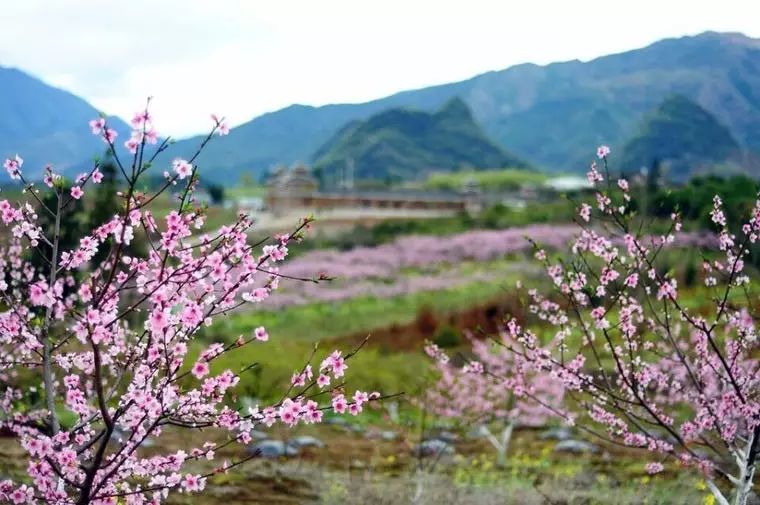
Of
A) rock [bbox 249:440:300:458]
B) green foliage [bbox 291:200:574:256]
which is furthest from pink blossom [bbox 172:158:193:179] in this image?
green foliage [bbox 291:200:574:256]

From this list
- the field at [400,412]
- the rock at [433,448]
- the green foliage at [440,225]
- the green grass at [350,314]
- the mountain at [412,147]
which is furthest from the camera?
the mountain at [412,147]

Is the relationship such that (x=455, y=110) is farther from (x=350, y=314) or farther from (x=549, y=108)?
(x=350, y=314)

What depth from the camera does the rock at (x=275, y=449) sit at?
1216 cm

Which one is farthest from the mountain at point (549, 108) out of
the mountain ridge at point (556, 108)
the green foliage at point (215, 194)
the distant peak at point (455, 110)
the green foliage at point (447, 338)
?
the green foliage at point (447, 338)

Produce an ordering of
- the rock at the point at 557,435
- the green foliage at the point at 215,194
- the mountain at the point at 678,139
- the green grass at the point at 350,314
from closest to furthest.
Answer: the rock at the point at 557,435 → the green grass at the point at 350,314 → the green foliage at the point at 215,194 → the mountain at the point at 678,139

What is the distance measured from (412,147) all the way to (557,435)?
119m

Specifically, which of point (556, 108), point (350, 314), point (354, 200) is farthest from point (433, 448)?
point (556, 108)

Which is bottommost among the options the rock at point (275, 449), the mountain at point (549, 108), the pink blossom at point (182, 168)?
the rock at point (275, 449)

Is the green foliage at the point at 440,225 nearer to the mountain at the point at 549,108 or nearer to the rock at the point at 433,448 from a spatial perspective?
the rock at the point at 433,448

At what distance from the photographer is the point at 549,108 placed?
168000 millimetres

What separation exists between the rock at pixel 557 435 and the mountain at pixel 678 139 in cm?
6918

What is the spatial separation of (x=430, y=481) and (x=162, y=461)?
23.3 ft

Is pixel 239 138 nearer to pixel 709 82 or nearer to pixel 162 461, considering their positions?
pixel 709 82

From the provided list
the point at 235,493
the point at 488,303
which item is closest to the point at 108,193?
the point at 235,493
